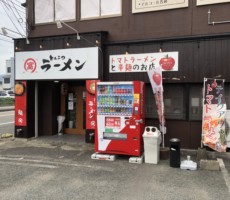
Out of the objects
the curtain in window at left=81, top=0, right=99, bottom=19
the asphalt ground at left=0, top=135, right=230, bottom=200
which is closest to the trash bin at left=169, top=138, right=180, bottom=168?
the asphalt ground at left=0, top=135, right=230, bottom=200

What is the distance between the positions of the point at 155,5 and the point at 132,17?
2.71ft

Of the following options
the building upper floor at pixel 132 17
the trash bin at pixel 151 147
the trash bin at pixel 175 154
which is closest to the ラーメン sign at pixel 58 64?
the building upper floor at pixel 132 17

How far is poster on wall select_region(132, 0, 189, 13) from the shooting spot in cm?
788

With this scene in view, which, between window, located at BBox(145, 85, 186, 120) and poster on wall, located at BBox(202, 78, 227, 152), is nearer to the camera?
poster on wall, located at BBox(202, 78, 227, 152)

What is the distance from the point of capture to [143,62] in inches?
320

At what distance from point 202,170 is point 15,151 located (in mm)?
5578

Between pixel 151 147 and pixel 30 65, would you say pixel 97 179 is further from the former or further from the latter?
pixel 30 65

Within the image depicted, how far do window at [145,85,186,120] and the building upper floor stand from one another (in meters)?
1.63

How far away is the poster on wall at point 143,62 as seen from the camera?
25.7 ft

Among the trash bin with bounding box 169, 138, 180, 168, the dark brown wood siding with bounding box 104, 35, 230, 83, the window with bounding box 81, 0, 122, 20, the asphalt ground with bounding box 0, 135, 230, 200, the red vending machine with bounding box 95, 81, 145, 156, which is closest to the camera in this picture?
the asphalt ground with bounding box 0, 135, 230, 200

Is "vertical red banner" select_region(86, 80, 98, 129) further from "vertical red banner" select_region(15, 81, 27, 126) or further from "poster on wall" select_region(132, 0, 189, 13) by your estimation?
"poster on wall" select_region(132, 0, 189, 13)

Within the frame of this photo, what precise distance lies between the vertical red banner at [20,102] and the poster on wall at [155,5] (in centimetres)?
482

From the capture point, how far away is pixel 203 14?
7664 mm

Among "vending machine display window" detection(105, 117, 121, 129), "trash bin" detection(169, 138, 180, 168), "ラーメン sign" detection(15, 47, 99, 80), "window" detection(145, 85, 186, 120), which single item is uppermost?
"ラーメン sign" detection(15, 47, 99, 80)
